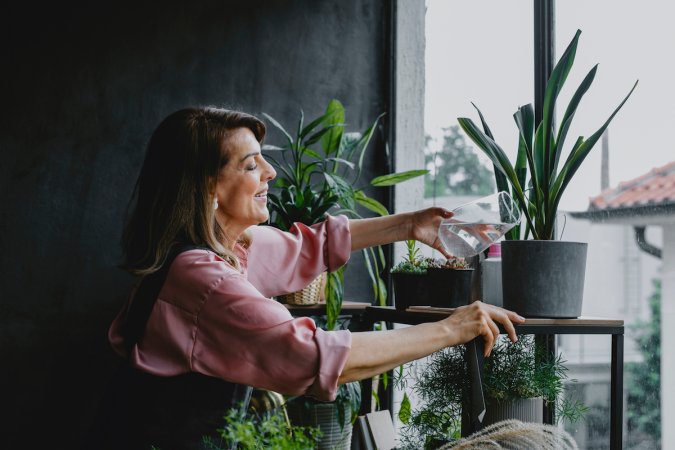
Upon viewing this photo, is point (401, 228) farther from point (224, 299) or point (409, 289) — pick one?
point (224, 299)

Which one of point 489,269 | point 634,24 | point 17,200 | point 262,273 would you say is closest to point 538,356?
point 489,269

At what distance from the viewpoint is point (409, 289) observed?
5.84ft

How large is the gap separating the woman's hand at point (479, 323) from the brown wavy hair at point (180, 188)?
57 cm

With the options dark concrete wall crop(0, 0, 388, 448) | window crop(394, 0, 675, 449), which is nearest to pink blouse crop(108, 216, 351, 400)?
window crop(394, 0, 675, 449)

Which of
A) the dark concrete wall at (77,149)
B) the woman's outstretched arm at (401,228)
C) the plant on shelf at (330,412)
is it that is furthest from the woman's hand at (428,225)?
the dark concrete wall at (77,149)

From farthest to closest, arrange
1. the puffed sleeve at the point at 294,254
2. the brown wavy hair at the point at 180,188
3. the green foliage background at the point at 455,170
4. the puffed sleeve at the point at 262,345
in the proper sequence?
the green foliage background at the point at 455,170, the puffed sleeve at the point at 294,254, the brown wavy hair at the point at 180,188, the puffed sleeve at the point at 262,345

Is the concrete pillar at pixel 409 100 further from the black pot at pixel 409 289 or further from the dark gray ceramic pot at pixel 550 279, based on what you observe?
the dark gray ceramic pot at pixel 550 279

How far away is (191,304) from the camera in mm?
1479

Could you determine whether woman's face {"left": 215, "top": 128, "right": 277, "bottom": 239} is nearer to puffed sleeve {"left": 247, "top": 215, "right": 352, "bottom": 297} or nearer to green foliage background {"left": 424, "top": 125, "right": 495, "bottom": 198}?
puffed sleeve {"left": 247, "top": 215, "right": 352, "bottom": 297}

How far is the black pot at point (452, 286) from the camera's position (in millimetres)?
1688

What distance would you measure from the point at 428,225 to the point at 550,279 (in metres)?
0.42

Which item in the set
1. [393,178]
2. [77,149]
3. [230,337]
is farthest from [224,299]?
[77,149]

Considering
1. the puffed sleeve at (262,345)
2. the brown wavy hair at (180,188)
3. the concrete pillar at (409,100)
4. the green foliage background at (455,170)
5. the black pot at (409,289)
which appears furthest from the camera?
the concrete pillar at (409,100)

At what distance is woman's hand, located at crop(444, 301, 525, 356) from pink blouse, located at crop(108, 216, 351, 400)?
225 millimetres
